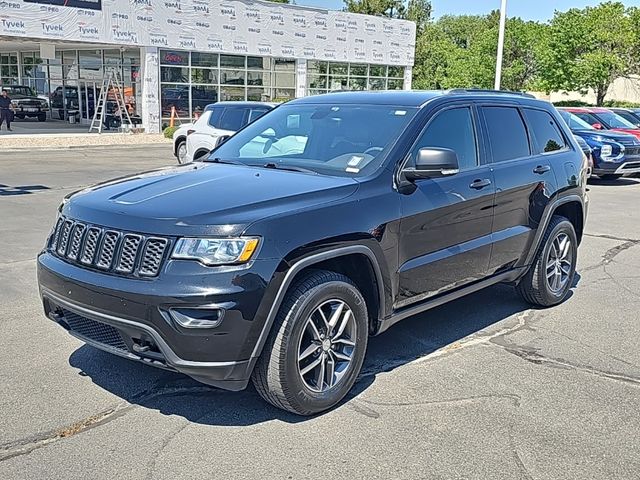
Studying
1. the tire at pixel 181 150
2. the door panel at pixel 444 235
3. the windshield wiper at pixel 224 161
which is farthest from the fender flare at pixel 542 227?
the tire at pixel 181 150

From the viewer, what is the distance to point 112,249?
3.75m

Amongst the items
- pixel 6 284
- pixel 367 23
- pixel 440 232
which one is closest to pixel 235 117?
pixel 6 284

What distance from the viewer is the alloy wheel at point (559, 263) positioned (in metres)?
6.32

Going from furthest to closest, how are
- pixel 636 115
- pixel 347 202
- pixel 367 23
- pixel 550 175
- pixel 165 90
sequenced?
pixel 367 23, pixel 165 90, pixel 636 115, pixel 550 175, pixel 347 202

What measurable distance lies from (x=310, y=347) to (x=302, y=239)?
66 cm

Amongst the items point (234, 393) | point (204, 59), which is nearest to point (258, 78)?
point (204, 59)

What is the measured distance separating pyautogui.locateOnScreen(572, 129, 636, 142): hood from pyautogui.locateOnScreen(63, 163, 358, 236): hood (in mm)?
13534

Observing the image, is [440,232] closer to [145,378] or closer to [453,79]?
[145,378]

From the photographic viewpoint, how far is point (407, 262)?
452cm

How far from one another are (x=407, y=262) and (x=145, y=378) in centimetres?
186

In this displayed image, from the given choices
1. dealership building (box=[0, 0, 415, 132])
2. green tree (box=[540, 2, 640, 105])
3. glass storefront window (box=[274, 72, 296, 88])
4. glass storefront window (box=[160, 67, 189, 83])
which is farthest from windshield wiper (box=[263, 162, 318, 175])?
green tree (box=[540, 2, 640, 105])

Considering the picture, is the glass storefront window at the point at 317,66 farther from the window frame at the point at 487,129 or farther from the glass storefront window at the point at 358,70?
the window frame at the point at 487,129

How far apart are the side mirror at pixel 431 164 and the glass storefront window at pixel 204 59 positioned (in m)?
25.6

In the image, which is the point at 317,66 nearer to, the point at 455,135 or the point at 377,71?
the point at 377,71
